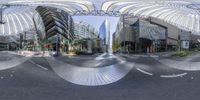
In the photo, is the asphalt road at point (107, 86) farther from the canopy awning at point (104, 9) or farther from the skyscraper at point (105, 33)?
the canopy awning at point (104, 9)

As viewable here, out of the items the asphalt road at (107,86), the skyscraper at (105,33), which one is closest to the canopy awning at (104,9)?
the skyscraper at (105,33)

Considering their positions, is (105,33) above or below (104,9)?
below

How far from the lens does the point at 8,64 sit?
3.35 meters

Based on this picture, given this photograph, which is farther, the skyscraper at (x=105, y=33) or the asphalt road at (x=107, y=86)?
the asphalt road at (x=107, y=86)

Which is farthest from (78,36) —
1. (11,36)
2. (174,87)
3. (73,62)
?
(174,87)

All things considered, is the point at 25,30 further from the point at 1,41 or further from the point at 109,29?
the point at 109,29

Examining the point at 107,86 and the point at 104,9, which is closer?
the point at 104,9

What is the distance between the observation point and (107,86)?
138 inches

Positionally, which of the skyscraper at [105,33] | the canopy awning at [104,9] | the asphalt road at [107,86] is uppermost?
the canopy awning at [104,9]

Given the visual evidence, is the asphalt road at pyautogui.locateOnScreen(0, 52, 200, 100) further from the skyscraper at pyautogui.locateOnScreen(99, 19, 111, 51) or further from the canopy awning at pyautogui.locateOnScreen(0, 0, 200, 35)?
the canopy awning at pyautogui.locateOnScreen(0, 0, 200, 35)

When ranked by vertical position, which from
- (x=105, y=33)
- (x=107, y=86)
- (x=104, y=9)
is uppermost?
(x=104, y=9)

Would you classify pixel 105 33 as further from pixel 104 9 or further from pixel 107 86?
pixel 107 86

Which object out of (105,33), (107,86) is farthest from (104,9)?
(107,86)

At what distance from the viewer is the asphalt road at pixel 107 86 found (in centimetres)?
338
